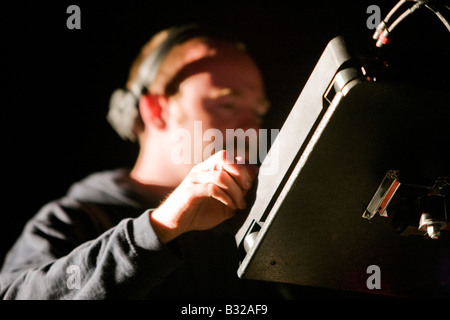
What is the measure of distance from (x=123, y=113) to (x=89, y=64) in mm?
298

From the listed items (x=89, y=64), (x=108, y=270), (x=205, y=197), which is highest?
(x=89, y=64)

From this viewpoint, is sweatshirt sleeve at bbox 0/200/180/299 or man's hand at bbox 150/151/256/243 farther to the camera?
sweatshirt sleeve at bbox 0/200/180/299

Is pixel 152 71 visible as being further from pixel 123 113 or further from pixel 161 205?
pixel 161 205

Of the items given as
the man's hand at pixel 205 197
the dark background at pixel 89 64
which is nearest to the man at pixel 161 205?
the man's hand at pixel 205 197

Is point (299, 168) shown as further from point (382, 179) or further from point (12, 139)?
point (12, 139)

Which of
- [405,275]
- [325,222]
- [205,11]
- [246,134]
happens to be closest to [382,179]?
[325,222]

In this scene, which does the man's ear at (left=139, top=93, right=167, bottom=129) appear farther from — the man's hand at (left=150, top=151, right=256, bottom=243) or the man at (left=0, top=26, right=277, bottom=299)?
the man's hand at (left=150, top=151, right=256, bottom=243)

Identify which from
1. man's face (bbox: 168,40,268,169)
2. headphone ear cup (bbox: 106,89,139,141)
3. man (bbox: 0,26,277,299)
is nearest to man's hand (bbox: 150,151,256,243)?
man (bbox: 0,26,277,299)

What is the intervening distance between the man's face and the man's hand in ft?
2.19

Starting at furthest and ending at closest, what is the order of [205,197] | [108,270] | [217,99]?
[217,99] < [108,270] < [205,197]

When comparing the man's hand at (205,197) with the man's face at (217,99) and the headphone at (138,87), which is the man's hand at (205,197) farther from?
the headphone at (138,87)

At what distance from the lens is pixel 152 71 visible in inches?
76.0

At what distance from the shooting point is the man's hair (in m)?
1.85

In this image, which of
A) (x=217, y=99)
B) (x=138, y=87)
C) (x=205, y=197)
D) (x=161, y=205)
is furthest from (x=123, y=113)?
(x=205, y=197)
